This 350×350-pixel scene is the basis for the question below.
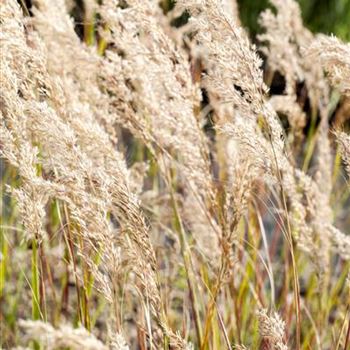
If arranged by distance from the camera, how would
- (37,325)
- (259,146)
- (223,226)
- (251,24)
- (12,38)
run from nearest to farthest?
1. (37,325)
2. (259,146)
3. (12,38)
4. (223,226)
5. (251,24)

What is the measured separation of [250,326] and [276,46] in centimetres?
92

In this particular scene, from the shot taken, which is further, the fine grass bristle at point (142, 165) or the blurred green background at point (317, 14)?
the blurred green background at point (317, 14)

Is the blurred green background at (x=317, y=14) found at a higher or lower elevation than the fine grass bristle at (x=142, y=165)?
higher

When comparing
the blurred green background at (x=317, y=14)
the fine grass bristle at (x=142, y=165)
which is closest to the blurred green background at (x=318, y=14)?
the blurred green background at (x=317, y=14)

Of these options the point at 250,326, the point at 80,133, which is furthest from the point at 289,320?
the point at 80,133

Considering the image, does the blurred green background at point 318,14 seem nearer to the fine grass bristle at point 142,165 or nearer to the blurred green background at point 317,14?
the blurred green background at point 317,14

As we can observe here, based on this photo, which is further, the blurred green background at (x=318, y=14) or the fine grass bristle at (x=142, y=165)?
the blurred green background at (x=318, y=14)

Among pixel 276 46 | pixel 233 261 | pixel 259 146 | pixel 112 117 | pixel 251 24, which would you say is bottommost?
pixel 233 261

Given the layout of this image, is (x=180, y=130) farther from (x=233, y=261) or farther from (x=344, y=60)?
(x=344, y=60)

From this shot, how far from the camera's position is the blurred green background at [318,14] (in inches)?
224

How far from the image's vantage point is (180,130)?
2068 millimetres

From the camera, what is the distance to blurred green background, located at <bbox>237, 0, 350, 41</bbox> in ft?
18.7

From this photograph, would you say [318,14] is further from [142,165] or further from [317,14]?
[142,165]

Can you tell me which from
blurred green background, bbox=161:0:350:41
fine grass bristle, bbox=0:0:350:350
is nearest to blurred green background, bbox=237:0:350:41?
blurred green background, bbox=161:0:350:41
